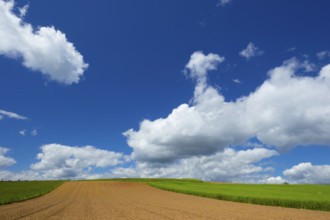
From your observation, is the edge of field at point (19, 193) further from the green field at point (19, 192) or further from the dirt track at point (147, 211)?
the dirt track at point (147, 211)

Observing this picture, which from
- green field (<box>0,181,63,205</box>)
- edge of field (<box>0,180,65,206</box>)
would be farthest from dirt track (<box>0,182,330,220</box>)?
green field (<box>0,181,63,205</box>)

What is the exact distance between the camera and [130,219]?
792 inches

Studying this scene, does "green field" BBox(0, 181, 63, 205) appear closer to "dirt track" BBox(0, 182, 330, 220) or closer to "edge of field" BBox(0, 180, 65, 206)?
"edge of field" BBox(0, 180, 65, 206)

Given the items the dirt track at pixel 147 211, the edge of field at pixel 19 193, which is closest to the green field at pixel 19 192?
the edge of field at pixel 19 193

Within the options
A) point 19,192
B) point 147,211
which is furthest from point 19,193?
point 147,211

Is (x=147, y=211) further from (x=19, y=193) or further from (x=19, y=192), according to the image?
(x=19, y=192)

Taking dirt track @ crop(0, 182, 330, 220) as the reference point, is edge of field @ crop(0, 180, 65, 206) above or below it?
above

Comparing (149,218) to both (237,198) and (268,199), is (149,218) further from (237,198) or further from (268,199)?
(237,198)

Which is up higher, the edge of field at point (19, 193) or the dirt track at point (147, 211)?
the edge of field at point (19, 193)

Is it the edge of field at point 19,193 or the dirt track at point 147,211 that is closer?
the dirt track at point 147,211

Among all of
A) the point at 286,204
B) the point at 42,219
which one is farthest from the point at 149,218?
the point at 286,204

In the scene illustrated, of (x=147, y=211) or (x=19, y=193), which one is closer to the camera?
(x=147, y=211)

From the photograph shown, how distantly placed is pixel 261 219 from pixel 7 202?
25.4 meters

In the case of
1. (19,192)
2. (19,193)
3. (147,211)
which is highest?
(19,192)
